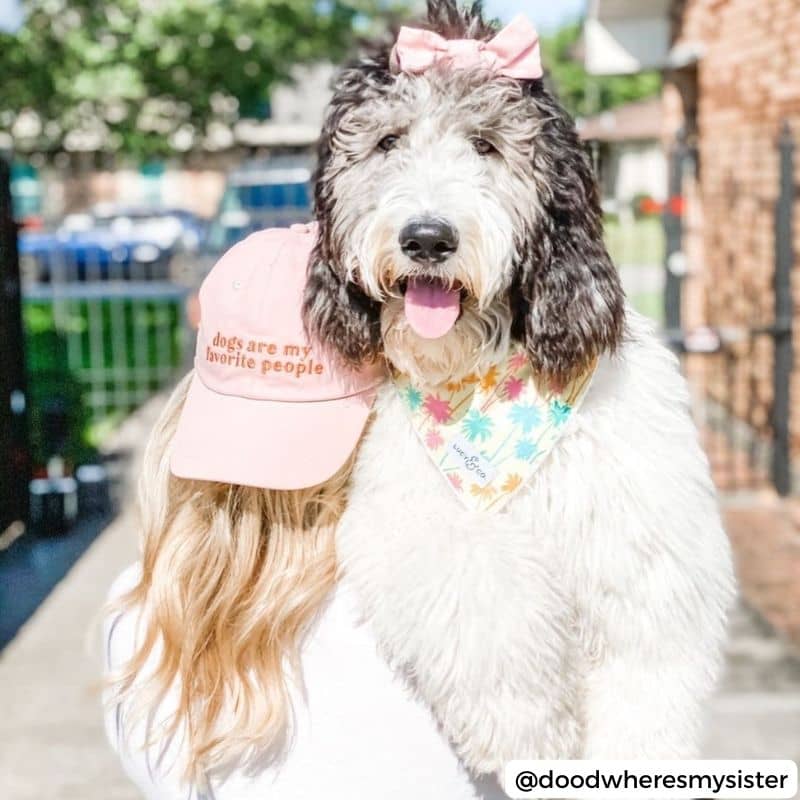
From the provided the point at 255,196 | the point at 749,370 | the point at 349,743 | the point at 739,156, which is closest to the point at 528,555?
the point at 349,743

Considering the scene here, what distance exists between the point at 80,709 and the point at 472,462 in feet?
12.2

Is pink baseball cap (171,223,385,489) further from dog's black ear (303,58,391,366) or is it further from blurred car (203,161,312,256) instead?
blurred car (203,161,312,256)

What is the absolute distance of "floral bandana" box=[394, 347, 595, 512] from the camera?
1.86m

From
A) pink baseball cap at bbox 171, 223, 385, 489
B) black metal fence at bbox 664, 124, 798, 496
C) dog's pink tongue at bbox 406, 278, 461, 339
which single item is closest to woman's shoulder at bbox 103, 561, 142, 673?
pink baseball cap at bbox 171, 223, 385, 489

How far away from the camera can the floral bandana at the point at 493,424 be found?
1.86 m

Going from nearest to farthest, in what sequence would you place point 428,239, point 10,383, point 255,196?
point 428,239, point 10,383, point 255,196

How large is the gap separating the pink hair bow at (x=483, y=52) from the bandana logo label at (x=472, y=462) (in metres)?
0.57

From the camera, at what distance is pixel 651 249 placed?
77.6 feet

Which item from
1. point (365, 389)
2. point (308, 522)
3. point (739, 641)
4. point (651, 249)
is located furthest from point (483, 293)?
point (651, 249)

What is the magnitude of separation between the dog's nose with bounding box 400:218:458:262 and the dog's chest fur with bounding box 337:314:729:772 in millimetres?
307

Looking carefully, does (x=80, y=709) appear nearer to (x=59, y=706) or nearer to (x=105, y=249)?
(x=59, y=706)

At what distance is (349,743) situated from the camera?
73.0 inches

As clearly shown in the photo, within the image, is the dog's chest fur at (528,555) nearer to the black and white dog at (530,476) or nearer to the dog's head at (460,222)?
the black and white dog at (530,476)

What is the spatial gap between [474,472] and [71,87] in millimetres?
11387
